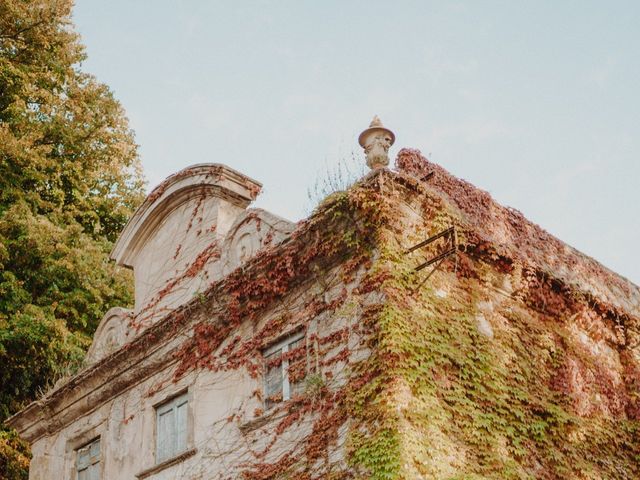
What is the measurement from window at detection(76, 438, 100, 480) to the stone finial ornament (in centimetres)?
838

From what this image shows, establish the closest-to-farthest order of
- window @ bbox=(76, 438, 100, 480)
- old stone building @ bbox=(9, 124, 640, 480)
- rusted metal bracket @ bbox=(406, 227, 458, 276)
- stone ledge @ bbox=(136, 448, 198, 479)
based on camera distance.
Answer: old stone building @ bbox=(9, 124, 640, 480) < rusted metal bracket @ bbox=(406, 227, 458, 276) < stone ledge @ bbox=(136, 448, 198, 479) < window @ bbox=(76, 438, 100, 480)

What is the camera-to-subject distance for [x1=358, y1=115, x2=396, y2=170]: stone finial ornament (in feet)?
40.1

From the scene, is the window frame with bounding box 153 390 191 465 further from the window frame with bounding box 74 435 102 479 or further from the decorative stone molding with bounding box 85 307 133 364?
the decorative stone molding with bounding box 85 307 133 364

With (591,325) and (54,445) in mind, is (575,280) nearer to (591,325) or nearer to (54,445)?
(591,325)

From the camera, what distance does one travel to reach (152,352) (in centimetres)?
1512

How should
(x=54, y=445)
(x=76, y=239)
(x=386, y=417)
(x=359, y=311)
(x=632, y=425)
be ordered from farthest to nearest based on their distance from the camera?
(x=76, y=239), (x=54, y=445), (x=632, y=425), (x=359, y=311), (x=386, y=417)

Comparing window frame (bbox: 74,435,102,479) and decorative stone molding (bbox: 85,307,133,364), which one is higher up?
decorative stone molding (bbox: 85,307,133,364)

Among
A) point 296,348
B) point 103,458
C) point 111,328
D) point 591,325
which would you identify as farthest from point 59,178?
point 591,325

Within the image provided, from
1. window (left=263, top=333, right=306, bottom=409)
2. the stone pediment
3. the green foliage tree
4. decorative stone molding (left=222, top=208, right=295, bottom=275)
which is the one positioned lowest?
window (left=263, top=333, right=306, bottom=409)

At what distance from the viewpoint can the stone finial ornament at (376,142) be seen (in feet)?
40.1

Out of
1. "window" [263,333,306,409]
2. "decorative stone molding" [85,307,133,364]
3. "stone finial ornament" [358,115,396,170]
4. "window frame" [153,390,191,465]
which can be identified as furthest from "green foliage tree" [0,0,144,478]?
"stone finial ornament" [358,115,396,170]

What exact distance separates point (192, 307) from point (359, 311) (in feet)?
12.9

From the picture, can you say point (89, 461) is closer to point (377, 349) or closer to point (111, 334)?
point (111, 334)

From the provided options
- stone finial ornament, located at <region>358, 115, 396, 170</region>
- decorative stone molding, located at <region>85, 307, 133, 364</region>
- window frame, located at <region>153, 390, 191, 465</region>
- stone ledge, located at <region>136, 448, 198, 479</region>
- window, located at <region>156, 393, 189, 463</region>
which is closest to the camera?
stone finial ornament, located at <region>358, 115, 396, 170</region>
